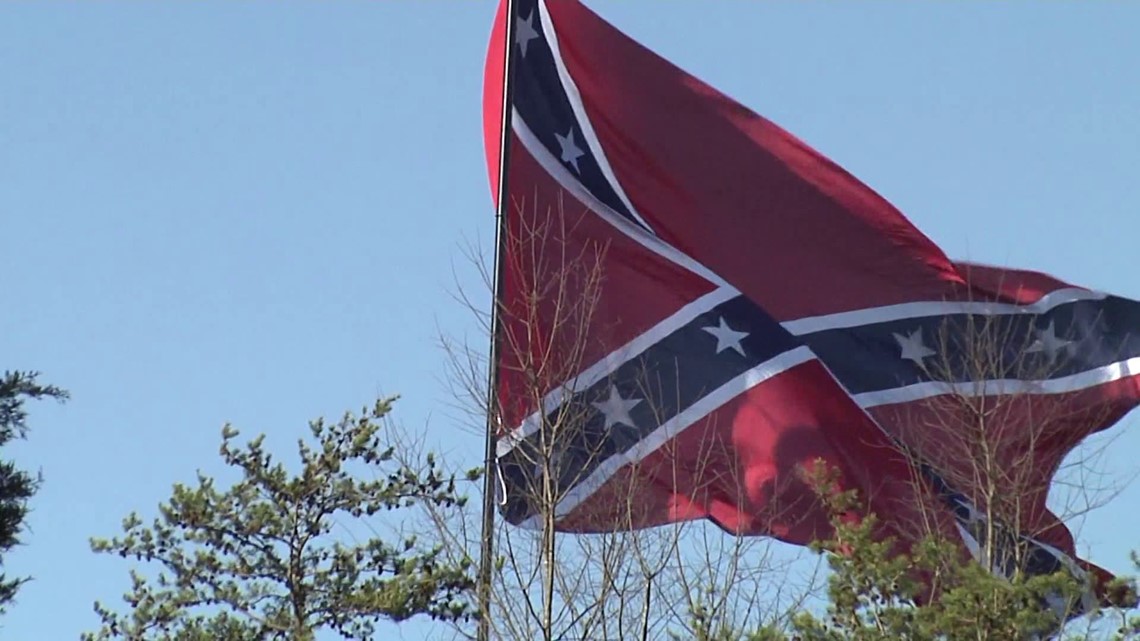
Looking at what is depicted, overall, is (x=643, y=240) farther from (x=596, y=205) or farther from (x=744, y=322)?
(x=744, y=322)

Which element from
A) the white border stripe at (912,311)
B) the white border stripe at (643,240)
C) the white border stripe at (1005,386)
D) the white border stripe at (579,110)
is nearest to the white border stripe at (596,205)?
the white border stripe at (643,240)

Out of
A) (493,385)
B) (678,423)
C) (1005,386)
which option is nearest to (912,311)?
(1005,386)

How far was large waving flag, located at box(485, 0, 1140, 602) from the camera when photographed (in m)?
22.9

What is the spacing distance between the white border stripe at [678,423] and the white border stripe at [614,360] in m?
0.58

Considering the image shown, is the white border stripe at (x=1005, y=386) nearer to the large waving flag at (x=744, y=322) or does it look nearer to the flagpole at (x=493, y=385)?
the large waving flag at (x=744, y=322)

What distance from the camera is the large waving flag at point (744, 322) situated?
22.9 meters

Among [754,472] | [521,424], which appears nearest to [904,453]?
[754,472]

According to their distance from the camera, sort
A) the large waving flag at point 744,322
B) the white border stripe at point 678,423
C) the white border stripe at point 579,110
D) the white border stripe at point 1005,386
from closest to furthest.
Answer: the white border stripe at point 678,423 → the large waving flag at point 744,322 → the white border stripe at point 1005,386 → the white border stripe at point 579,110

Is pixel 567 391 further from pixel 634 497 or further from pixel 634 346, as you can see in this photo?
pixel 634 346

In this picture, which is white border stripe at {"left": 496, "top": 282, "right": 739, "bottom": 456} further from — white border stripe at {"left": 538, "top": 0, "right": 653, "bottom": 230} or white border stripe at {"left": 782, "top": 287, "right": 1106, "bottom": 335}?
white border stripe at {"left": 782, "top": 287, "right": 1106, "bottom": 335}

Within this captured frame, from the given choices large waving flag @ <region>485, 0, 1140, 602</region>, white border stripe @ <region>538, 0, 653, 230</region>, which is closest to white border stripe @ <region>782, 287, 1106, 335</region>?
large waving flag @ <region>485, 0, 1140, 602</region>

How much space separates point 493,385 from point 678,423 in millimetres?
3192

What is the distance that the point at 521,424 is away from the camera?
822 inches

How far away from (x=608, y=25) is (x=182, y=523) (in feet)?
21.0
